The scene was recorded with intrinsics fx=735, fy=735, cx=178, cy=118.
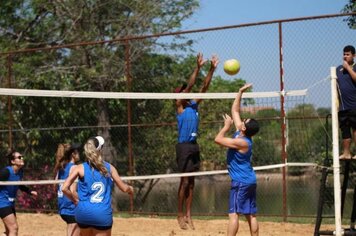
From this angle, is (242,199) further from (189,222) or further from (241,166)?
(189,222)

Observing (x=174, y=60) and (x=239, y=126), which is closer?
(x=239, y=126)

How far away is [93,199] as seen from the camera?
7648 mm

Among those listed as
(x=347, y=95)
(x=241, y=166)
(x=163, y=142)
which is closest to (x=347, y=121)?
(x=347, y=95)

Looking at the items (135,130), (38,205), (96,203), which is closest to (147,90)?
(135,130)

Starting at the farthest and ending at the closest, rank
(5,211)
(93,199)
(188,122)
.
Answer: (188,122)
(5,211)
(93,199)

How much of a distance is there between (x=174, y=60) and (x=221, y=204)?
14.9 feet

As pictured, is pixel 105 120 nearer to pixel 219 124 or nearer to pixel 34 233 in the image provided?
pixel 219 124

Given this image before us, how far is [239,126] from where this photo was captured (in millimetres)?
9234

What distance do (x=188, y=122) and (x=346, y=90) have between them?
298 cm

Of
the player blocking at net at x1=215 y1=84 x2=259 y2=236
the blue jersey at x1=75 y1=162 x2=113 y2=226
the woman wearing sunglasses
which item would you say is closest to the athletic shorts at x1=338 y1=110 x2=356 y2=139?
the player blocking at net at x1=215 y1=84 x2=259 y2=236

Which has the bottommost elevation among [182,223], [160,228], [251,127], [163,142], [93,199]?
[160,228]

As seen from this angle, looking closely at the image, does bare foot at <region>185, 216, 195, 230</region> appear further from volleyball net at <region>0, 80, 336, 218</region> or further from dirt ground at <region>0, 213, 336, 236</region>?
volleyball net at <region>0, 80, 336, 218</region>

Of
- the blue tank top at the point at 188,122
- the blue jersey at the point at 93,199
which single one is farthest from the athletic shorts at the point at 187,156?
the blue jersey at the point at 93,199

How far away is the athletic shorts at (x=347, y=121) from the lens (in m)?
9.85
